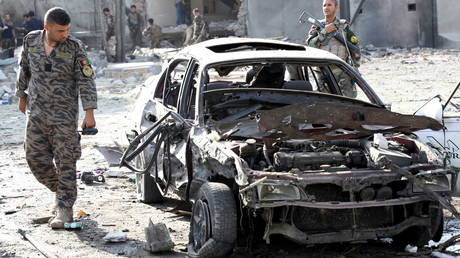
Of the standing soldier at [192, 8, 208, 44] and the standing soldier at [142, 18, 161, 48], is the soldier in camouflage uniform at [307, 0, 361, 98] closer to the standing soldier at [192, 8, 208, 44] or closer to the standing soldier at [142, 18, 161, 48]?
the standing soldier at [192, 8, 208, 44]

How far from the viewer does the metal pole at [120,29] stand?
23.7 meters

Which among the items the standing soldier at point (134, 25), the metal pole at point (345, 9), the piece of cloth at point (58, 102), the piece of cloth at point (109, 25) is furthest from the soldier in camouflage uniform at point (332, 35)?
the standing soldier at point (134, 25)

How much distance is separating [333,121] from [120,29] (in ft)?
62.0

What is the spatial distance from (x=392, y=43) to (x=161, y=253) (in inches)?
906

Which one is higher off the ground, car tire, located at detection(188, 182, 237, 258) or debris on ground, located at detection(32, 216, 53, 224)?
car tire, located at detection(188, 182, 237, 258)

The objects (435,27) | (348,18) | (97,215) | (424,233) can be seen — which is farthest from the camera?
(348,18)

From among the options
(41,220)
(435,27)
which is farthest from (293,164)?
(435,27)

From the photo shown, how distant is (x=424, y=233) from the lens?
5.94m

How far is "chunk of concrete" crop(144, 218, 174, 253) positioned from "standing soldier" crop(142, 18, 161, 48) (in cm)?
2597

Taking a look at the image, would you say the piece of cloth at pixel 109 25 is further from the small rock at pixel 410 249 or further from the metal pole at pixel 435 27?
the small rock at pixel 410 249

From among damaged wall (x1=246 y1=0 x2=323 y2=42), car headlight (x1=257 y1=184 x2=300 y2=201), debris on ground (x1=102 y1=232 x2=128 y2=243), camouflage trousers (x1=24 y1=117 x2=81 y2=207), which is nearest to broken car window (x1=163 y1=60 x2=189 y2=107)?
camouflage trousers (x1=24 y1=117 x2=81 y2=207)

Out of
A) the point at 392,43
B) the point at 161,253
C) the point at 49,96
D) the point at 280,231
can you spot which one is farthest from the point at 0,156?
the point at 392,43

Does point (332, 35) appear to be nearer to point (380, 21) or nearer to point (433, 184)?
point (433, 184)

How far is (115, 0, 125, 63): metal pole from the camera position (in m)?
23.7
